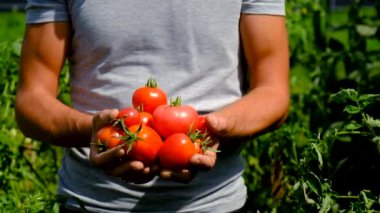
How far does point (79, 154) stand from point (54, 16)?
37 cm

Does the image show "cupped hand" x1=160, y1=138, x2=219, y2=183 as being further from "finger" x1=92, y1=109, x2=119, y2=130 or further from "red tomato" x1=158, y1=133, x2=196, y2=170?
"finger" x1=92, y1=109, x2=119, y2=130

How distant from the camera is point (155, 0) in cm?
Result: 234

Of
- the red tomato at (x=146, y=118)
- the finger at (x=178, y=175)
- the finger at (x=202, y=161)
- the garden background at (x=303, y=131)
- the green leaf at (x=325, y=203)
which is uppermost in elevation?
the red tomato at (x=146, y=118)

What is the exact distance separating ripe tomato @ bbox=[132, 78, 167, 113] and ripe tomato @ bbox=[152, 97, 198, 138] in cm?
4

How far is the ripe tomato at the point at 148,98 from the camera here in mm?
2107

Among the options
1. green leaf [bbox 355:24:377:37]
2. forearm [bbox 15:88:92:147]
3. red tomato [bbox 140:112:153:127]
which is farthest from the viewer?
green leaf [bbox 355:24:377:37]

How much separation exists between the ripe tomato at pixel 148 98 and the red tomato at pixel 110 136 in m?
0.13

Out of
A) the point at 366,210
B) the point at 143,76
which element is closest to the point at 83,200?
the point at 143,76

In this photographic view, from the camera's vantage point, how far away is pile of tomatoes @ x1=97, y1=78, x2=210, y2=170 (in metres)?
1.98

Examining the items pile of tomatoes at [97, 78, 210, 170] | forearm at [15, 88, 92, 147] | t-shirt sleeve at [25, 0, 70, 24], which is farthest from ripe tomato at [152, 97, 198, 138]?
t-shirt sleeve at [25, 0, 70, 24]

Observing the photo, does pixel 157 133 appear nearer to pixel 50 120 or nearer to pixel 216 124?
pixel 216 124

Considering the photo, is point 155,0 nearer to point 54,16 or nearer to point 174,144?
point 54,16

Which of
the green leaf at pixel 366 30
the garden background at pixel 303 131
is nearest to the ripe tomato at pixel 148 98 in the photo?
the garden background at pixel 303 131

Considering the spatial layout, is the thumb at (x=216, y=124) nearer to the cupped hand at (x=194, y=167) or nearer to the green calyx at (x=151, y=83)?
the cupped hand at (x=194, y=167)
